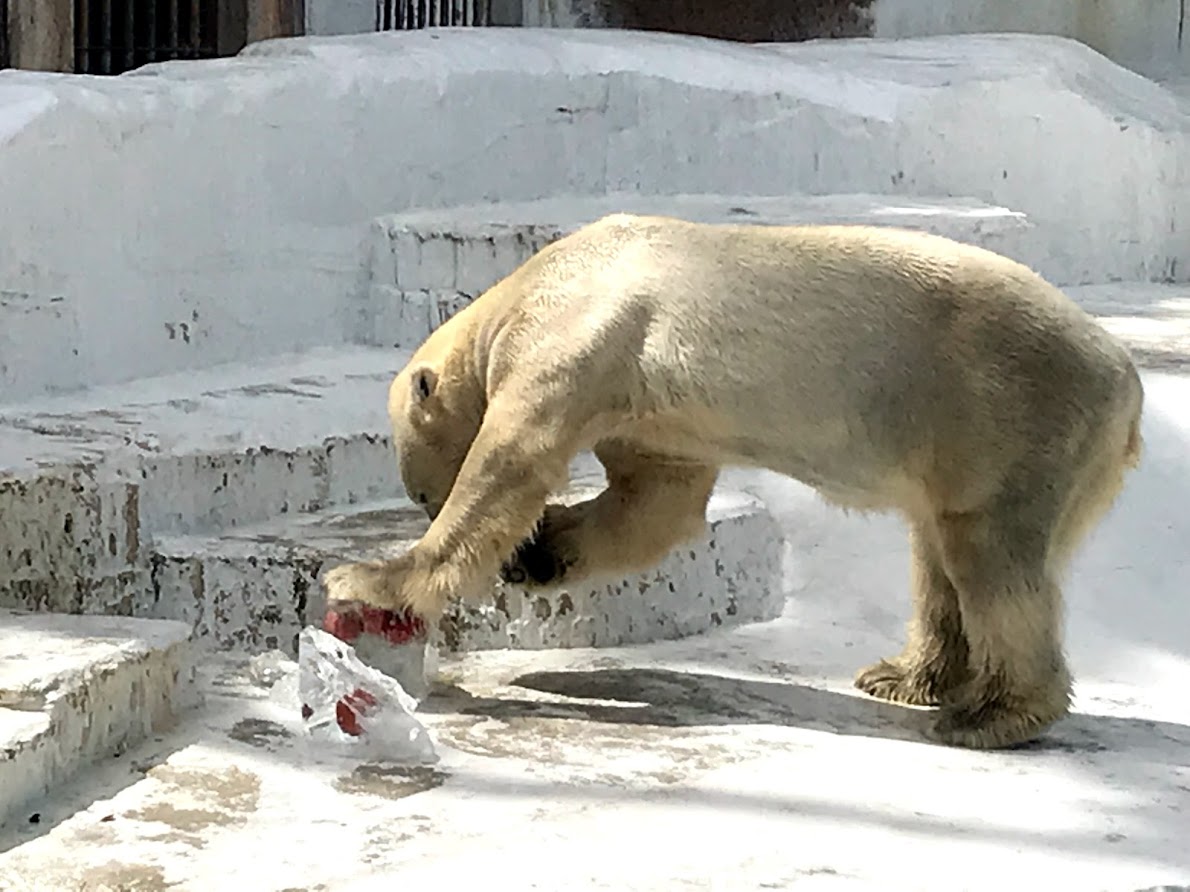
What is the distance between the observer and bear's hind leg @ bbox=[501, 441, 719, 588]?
385 centimetres

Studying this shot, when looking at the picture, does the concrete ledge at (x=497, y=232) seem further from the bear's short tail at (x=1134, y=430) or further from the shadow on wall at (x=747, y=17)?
the shadow on wall at (x=747, y=17)

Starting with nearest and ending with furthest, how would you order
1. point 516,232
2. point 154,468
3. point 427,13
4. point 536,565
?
point 536,565 < point 154,468 < point 516,232 < point 427,13

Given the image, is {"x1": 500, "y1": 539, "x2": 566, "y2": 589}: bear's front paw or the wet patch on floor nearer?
the wet patch on floor

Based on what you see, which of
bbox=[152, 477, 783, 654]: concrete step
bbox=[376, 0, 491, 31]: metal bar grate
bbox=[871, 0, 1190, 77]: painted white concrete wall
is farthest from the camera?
bbox=[871, 0, 1190, 77]: painted white concrete wall

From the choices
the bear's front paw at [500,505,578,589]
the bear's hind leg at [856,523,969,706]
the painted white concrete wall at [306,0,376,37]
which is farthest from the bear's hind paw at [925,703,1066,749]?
the painted white concrete wall at [306,0,376,37]

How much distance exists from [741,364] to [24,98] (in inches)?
109

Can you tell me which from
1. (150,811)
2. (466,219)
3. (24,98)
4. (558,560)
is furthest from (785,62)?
(150,811)

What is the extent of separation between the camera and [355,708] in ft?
10.8

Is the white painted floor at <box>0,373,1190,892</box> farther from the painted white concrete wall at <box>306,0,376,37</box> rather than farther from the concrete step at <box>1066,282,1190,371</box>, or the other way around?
the painted white concrete wall at <box>306,0,376,37</box>

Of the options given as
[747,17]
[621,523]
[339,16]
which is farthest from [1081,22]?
[621,523]

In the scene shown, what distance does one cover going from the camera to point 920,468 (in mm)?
3518

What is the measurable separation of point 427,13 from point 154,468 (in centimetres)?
652

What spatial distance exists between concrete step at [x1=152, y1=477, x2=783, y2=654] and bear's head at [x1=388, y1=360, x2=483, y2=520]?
301 millimetres

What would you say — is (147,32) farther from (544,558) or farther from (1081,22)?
(544,558)
